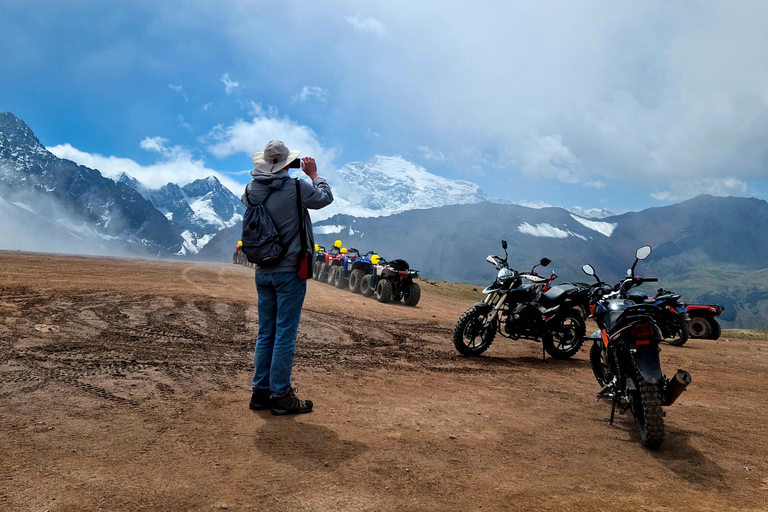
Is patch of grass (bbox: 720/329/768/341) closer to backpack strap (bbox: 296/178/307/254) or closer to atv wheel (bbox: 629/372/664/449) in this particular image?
atv wheel (bbox: 629/372/664/449)

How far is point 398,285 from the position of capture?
1512 cm

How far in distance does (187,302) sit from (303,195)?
7.00 meters

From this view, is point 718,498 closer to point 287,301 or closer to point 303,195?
point 287,301

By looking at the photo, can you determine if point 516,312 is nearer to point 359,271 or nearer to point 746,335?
point 359,271

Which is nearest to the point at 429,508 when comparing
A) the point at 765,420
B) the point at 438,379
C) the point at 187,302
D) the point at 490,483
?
the point at 490,483

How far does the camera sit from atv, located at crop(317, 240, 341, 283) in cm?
2051

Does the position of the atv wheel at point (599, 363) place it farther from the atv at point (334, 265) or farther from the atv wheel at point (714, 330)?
the atv at point (334, 265)

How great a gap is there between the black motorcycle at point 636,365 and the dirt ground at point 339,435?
234 millimetres

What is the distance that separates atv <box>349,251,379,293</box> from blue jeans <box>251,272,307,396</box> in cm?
1321

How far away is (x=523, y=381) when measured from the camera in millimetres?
5754

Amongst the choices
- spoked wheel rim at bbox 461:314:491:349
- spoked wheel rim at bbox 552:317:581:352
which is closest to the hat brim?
spoked wheel rim at bbox 461:314:491:349

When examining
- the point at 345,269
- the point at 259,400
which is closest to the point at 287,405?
the point at 259,400

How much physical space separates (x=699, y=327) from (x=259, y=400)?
12.8 metres

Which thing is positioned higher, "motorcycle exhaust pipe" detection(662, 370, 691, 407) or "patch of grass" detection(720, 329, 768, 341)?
"patch of grass" detection(720, 329, 768, 341)
